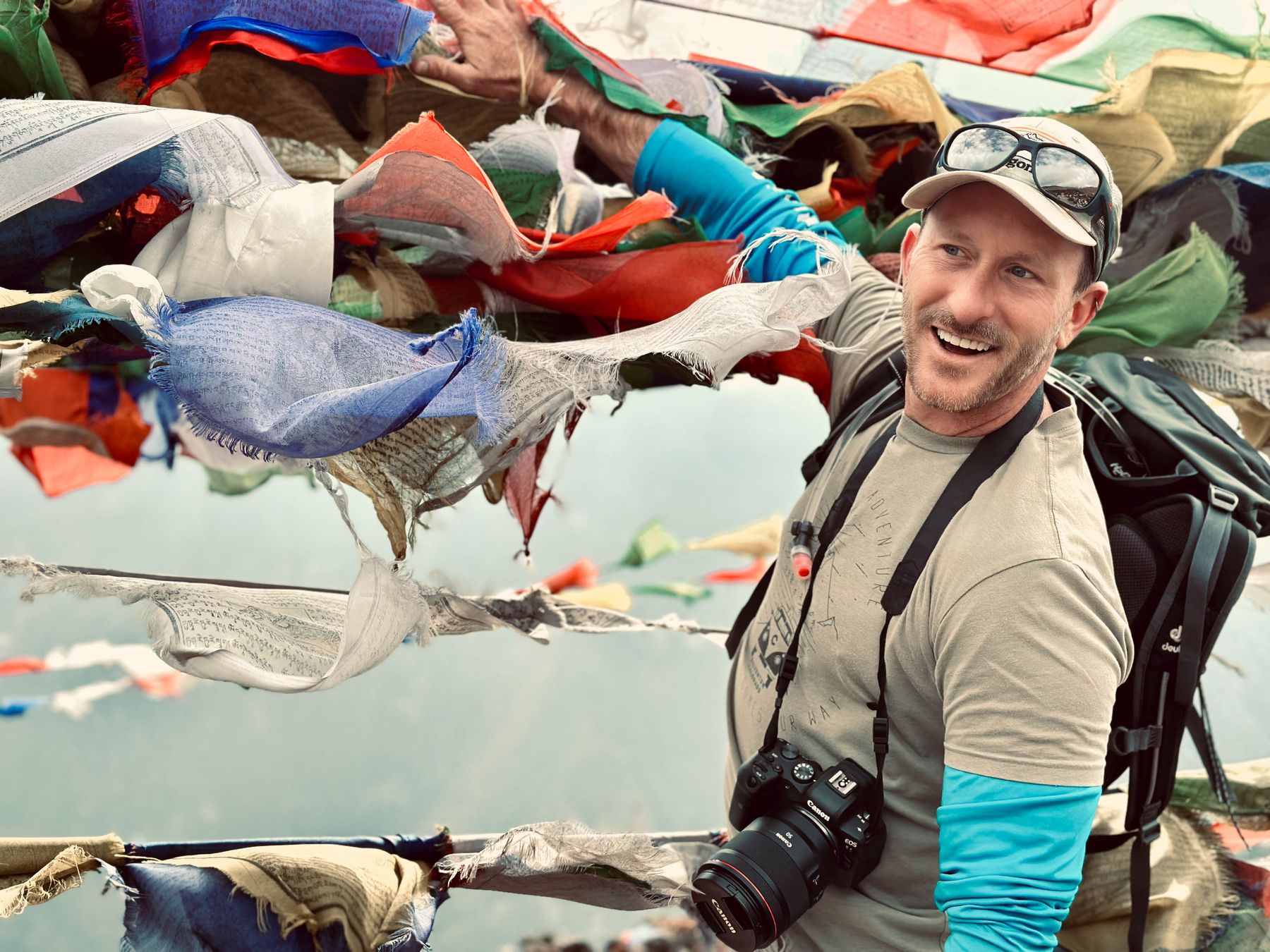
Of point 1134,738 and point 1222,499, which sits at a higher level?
point 1222,499

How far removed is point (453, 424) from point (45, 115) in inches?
16.4

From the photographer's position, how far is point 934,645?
921 mm

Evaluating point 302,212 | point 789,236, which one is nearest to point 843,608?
point 789,236

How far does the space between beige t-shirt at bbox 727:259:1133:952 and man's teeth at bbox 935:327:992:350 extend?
10 centimetres

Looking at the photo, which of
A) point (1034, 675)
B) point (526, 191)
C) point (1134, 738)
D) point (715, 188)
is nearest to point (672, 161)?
point (715, 188)

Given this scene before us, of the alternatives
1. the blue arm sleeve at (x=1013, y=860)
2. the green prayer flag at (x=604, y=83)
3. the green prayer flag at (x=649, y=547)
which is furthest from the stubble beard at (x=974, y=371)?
the green prayer flag at (x=649, y=547)

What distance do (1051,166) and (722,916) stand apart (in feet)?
2.45

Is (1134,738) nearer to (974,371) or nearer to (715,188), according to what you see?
(974,371)

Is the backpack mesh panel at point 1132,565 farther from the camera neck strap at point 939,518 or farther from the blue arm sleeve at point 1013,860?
the blue arm sleeve at point 1013,860

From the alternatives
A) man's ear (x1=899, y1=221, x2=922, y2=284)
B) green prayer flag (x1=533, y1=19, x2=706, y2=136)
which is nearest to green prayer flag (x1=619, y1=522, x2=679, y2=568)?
green prayer flag (x1=533, y1=19, x2=706, y2=136)

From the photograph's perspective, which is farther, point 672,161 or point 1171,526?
point 672,161

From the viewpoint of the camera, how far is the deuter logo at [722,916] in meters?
0.96

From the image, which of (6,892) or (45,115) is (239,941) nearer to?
(6,892)

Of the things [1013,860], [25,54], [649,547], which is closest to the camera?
[1013,860]
